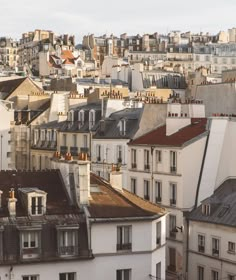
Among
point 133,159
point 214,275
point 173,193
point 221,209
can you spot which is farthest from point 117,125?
point 214,275

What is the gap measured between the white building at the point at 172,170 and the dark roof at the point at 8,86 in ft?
98.3

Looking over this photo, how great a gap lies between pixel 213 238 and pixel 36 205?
12.8 meters

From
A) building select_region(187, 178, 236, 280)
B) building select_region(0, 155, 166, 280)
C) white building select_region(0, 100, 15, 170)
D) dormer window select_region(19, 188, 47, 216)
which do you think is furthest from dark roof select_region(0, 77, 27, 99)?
dormer window select_region(19, 188, 47, 216)

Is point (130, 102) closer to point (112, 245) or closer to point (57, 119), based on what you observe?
point (57, 119)

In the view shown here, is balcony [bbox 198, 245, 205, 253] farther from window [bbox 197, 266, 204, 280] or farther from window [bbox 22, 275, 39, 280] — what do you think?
window [bbox 22, 275, 39, 280]

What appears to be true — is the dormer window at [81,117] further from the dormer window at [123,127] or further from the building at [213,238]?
the building at [213,238]

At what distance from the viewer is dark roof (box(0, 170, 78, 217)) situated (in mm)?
32281

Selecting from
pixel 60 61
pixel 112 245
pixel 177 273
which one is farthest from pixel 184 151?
pixel 60 61

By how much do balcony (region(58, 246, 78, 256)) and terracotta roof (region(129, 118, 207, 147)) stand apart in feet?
49.5

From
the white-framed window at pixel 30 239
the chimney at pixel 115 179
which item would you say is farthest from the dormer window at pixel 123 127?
the white-framed window at pixel 30 239

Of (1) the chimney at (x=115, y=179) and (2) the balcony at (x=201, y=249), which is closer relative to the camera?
(1) the chimney at (x=115, y=179)

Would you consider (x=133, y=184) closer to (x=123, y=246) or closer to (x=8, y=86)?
(x=123, y=246)

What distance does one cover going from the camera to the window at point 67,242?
31.2 metres

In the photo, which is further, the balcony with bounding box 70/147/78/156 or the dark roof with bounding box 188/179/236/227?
the balcony with bounding box 70/147/78/156
